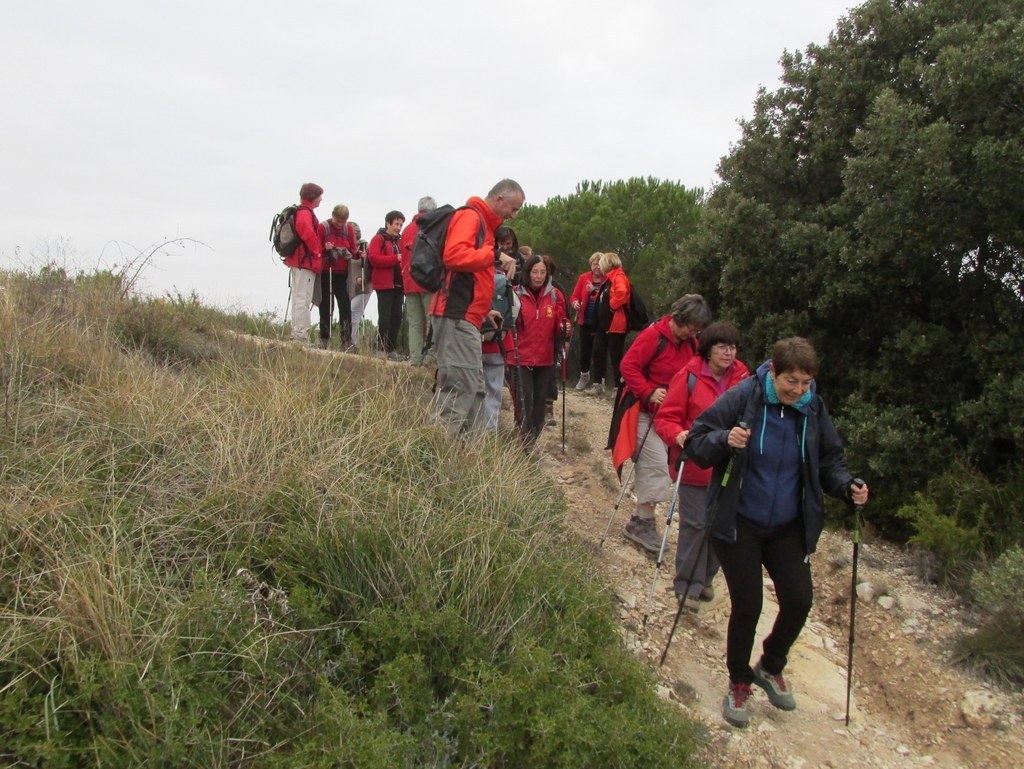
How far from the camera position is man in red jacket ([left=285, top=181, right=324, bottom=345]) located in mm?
8703

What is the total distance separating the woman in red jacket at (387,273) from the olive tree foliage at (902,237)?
4.12 m

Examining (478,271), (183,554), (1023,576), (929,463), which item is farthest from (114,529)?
(929,463)

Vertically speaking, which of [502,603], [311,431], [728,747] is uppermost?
[311,431]

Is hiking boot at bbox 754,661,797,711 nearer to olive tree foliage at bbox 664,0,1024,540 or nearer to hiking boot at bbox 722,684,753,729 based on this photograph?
hiking boot at bbox 722,684,753,729

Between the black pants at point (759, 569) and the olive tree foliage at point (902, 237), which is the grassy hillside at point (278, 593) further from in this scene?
the olive tree foliage at point (902, 237)

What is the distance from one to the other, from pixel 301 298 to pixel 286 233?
72cm

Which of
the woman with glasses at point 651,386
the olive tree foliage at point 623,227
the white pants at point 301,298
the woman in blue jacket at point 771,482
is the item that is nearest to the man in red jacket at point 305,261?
the white pants at point 301,298

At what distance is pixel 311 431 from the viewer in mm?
4918

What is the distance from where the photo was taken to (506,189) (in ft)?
18.7

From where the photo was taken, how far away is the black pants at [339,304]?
31.3ft

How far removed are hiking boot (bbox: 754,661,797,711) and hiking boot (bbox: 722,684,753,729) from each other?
188 millimetres

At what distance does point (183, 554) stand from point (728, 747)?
111 inches

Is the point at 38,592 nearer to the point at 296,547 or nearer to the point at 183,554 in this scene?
the point at 183,554

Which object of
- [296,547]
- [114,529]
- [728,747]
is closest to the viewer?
[114,529]
